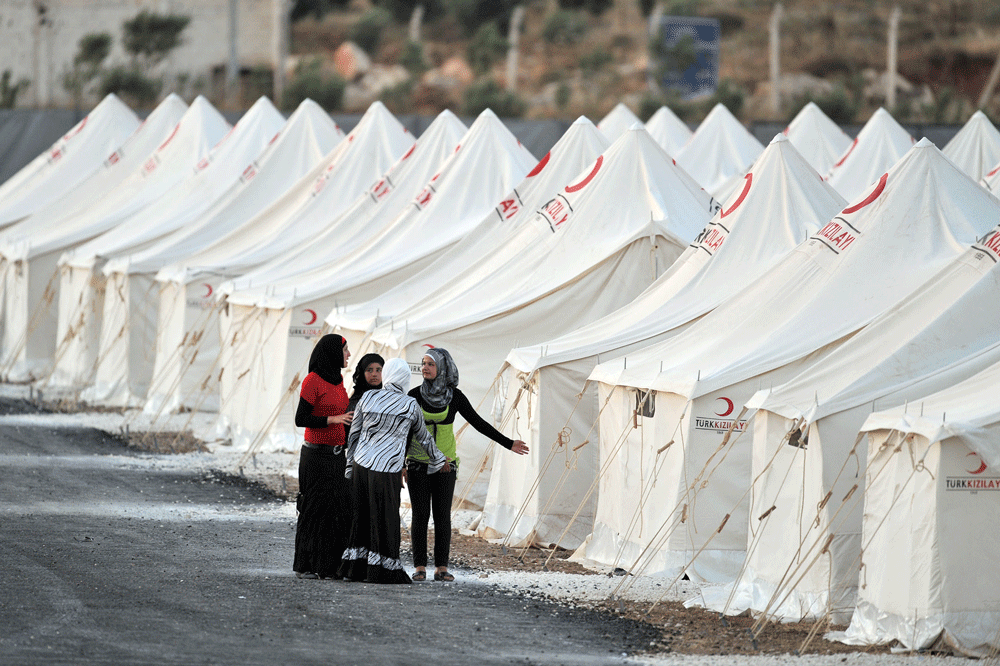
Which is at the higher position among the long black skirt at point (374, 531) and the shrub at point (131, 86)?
the shrub at point (131, 86)

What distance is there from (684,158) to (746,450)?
15.0m

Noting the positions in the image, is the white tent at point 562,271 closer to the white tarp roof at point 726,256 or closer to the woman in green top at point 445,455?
the white tarp roof at point 726,256

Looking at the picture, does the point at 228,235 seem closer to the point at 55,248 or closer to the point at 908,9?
the point at 55,248

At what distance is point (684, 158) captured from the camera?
2353 cm

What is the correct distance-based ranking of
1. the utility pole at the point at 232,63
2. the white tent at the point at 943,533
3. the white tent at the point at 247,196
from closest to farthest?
1. the white tent at the point at 943,533
2. the white tent at the point at 247,196
3. the utility pole at the point at 232,63

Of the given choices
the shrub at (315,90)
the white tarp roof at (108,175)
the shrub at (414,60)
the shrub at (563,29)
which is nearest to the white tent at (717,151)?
the white tarp roof at (108,175)

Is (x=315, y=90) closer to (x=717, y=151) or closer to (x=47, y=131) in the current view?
(x=47, y=131)

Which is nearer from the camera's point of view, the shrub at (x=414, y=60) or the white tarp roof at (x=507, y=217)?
the white tarp roof at (x=507, y=217)

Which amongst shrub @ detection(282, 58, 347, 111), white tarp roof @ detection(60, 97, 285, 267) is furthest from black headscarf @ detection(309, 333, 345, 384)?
shrub @ detection(282, 58, 347, 111)

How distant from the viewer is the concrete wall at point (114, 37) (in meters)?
39.0

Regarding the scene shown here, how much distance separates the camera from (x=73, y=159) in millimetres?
24453

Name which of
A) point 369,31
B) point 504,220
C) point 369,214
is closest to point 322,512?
point 504,220

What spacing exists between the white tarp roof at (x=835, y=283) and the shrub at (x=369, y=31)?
4654 cm

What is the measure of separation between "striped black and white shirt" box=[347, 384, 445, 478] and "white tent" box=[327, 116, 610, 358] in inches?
207
